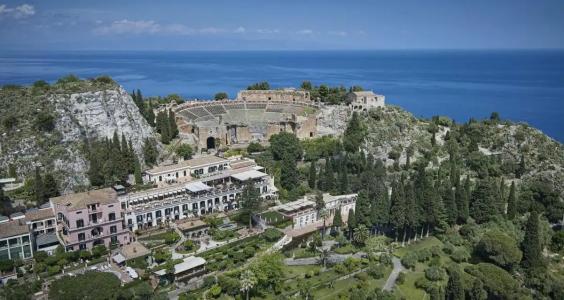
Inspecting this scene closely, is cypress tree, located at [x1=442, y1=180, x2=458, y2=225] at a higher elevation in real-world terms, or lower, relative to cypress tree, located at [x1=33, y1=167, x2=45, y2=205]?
lower

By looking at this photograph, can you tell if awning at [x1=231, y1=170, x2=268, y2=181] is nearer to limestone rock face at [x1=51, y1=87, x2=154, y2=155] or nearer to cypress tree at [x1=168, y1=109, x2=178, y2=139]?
limestone rock face at [x1=51, y1=87, x2=154, y2=155]

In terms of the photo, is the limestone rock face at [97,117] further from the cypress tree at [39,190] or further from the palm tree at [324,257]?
the palm tree at [324,257]

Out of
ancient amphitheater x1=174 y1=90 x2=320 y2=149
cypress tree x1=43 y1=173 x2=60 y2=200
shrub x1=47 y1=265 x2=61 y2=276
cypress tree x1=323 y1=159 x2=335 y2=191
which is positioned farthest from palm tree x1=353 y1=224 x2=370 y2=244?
cypress tree x1=43 y1=173 x2=60 y2=200

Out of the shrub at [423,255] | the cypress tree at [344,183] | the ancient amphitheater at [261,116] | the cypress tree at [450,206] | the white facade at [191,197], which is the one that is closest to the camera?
the shrub at [423,255]

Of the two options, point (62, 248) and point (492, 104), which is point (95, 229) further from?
point (492, 104)

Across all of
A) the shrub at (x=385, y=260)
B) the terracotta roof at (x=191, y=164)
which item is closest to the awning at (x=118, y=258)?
the terracotta roof at (x=191, y=164)

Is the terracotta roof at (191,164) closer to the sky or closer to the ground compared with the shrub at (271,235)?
closer to the sky
